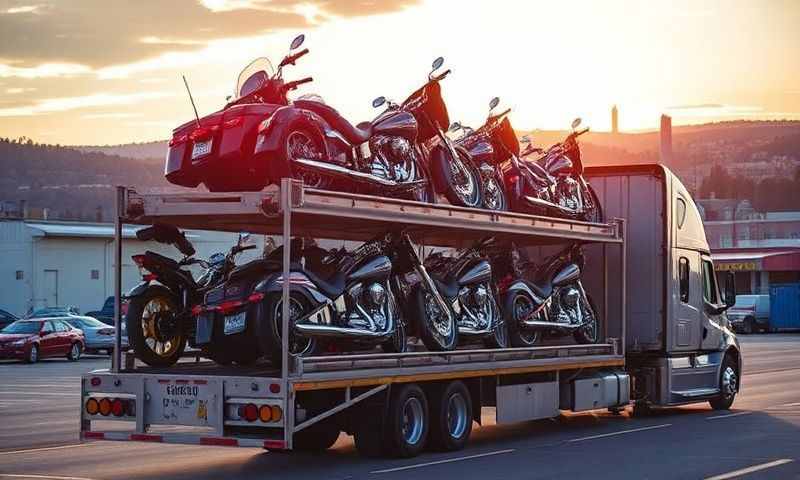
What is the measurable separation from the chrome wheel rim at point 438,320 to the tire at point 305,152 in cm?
189

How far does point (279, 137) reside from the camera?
14.5 metres

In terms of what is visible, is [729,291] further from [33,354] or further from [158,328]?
[33,354]

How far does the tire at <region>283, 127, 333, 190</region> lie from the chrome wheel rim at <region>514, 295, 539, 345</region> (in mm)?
4066

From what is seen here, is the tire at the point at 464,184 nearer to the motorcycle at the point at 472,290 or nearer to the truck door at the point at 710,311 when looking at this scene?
the motorcycle at the point at 472,290

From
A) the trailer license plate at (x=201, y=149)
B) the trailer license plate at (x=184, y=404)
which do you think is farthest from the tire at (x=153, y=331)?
the trailer license plate at (x=201, y=149)

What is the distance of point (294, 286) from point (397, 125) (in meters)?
3.18

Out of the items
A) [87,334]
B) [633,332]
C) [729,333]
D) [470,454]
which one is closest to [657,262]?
[633,332]

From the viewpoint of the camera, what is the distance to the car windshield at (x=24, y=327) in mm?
42188

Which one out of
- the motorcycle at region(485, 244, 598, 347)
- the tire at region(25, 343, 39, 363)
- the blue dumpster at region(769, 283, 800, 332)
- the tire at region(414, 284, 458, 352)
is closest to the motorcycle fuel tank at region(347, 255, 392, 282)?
the tire at region(414, 284, 458, 352)

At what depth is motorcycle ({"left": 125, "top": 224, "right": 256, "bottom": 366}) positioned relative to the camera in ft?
49.4

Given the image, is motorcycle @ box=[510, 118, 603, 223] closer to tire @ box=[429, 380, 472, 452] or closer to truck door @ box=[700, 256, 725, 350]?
truck door @ box=[700, 256, 725, 350]

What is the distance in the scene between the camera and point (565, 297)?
64.3 ft

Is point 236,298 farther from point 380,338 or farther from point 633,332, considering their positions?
point 633,332

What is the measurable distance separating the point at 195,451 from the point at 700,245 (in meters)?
9.01
